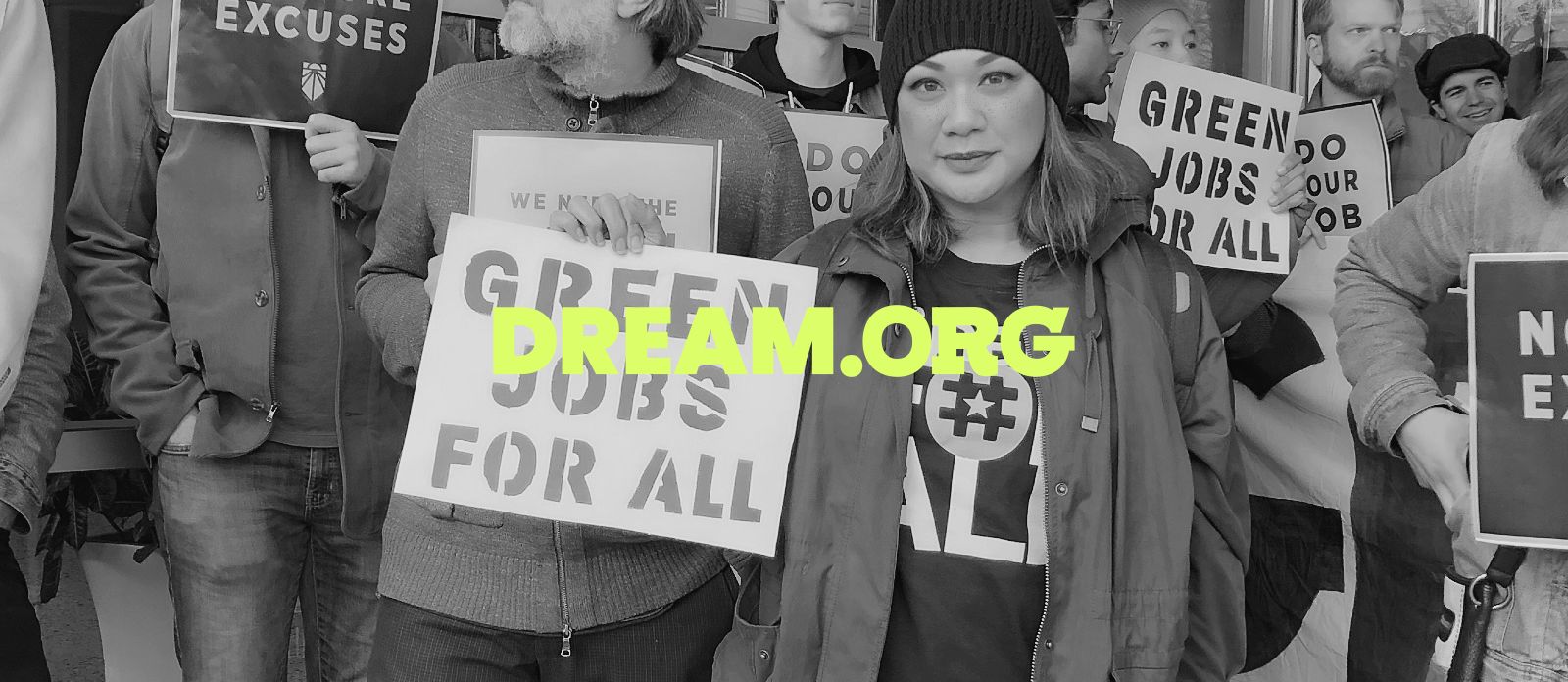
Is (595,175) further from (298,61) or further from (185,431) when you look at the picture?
(185,431)

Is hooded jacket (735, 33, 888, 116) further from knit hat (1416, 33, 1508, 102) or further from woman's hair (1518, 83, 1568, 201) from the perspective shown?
woman's hair (1518, 83, 1568, 201)

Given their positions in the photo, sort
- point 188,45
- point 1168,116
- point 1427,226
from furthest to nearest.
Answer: point 1168,116, point 188,45, point 1427,226

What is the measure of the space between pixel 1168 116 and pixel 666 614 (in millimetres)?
1623

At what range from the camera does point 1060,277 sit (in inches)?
84.4

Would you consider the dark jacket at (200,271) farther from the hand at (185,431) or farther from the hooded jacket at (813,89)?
the hooded jacket at (813,89)

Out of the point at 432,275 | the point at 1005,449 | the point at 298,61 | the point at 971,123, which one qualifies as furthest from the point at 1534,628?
the point at 298,61

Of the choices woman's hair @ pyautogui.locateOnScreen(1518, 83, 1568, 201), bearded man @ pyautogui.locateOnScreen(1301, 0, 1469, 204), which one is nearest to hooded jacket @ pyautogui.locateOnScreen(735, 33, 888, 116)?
bearded man @ pyautogui.locateOnScreen(1301, 0, 1469, 204)

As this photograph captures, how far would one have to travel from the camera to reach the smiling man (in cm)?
402

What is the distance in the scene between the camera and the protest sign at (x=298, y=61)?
2938 millimetres

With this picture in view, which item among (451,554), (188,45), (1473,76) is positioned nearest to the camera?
(451,554)

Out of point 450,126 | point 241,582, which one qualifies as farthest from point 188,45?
point 241,582

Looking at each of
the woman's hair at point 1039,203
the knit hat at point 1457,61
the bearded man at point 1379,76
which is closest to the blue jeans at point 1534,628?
the woman's hair at point 1039,203

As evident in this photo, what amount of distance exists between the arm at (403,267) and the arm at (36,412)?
20.3 inches

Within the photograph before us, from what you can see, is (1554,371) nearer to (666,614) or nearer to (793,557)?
(793,557)
